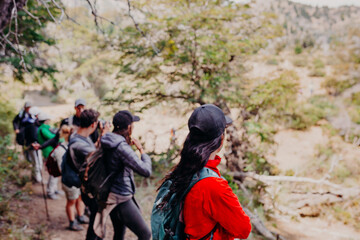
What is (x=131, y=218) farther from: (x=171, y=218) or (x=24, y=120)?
(x=24, y=120)

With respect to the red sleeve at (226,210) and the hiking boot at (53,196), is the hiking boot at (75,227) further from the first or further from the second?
the red sleeve at (226,210)

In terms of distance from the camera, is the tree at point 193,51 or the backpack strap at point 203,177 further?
the tree at point 193,51

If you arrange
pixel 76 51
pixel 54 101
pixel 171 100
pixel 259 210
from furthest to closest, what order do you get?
pixel 54 101 < pixel 76 51 < pixel 171 100 < pixel 259 210

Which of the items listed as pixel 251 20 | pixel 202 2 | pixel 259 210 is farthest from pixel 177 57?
pixel 259 210

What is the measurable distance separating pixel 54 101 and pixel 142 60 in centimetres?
2163

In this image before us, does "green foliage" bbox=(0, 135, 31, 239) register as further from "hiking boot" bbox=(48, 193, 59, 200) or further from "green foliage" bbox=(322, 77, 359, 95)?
"green foliage" bbox=(322, 77, 359, 95)

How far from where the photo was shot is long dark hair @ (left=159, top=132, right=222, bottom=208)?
1450 millimetres

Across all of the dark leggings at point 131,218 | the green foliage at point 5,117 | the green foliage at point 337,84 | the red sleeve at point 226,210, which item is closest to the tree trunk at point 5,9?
the dark leggings at point 131,218

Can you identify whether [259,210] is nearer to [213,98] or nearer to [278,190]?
[278,190]

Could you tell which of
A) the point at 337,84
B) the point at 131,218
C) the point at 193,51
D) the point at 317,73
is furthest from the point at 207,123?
the point at 317,73

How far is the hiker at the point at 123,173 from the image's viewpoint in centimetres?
249

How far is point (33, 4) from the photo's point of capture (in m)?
5.82

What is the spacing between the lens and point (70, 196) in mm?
3773

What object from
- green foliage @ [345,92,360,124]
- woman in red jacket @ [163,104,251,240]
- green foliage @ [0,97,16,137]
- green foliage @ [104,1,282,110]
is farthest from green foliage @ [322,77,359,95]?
woman in red jacket @ [163,104,251,240]
